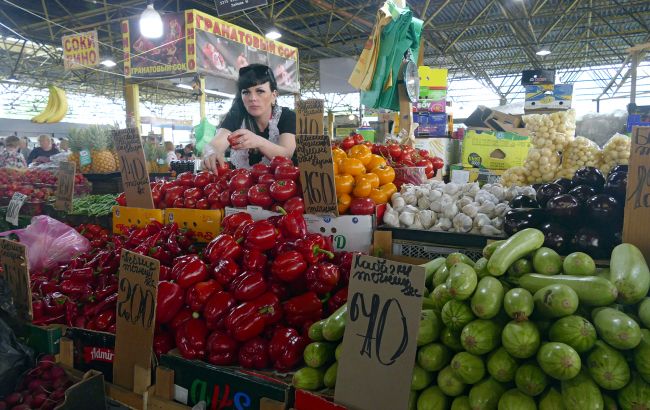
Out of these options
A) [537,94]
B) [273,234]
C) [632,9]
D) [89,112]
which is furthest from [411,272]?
[89,112]

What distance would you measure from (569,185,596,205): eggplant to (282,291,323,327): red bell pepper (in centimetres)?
124

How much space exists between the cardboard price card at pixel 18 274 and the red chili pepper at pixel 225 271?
97 centimetres

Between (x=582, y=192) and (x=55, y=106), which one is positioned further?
(x=55, y=106)

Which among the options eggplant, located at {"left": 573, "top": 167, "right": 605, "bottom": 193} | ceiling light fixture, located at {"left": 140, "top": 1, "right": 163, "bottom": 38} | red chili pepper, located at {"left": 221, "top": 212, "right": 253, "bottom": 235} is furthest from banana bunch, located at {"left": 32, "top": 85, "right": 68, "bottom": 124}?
eggplant, located at {"left": 573, "top": 167, "right": 605, "bottom": 193}

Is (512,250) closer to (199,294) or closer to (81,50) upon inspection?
(199,294)

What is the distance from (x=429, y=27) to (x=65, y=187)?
1144cm

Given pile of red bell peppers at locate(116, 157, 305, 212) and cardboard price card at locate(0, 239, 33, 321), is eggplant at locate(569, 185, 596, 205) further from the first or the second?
cardboard price card at locate(0, 239, 33, 321)

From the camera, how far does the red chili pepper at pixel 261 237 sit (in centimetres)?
211

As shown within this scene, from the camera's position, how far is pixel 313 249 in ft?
6.66

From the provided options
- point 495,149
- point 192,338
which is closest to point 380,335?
point 192,338

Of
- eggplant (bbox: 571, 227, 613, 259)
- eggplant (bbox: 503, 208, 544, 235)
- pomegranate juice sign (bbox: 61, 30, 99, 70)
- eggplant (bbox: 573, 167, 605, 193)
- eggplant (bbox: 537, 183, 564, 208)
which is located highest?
pomegranate juice sign (bbox: 61, 30, 99, 70)

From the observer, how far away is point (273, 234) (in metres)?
2.15

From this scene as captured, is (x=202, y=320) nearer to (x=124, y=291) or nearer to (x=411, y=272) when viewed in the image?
(x=124, y=291)

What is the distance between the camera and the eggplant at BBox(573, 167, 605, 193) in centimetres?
206
